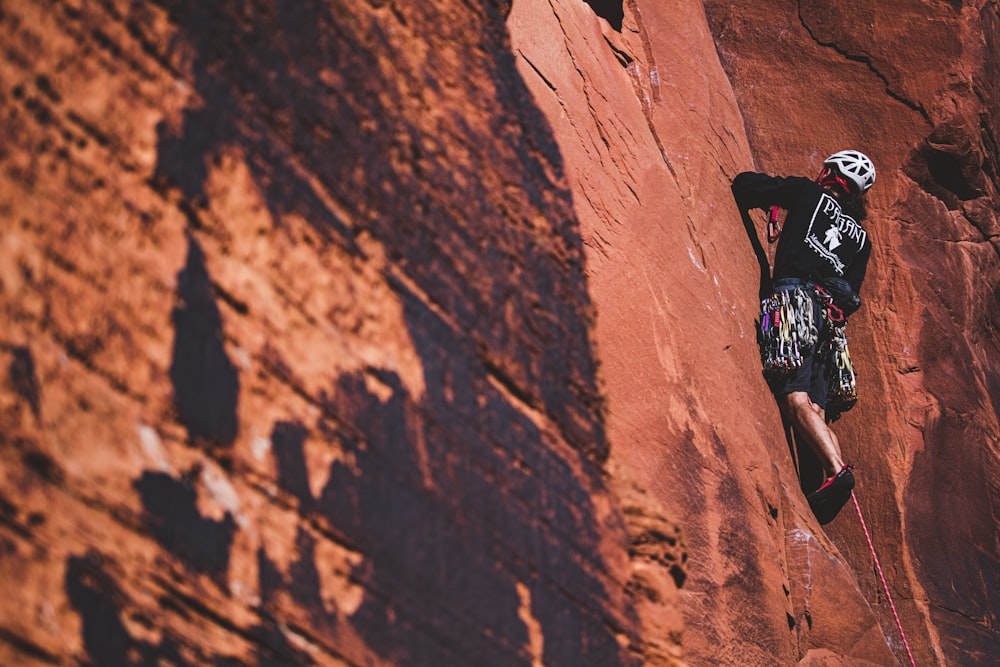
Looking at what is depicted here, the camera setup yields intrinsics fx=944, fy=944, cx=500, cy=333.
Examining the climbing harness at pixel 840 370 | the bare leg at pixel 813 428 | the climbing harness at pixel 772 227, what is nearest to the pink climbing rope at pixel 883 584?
the bare leg at pixel 813 428

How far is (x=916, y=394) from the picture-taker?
6227 mm

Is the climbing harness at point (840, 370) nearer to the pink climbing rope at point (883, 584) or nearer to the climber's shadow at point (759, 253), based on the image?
the climber's shadow at point (759, 253)

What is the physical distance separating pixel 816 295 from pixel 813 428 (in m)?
0.88

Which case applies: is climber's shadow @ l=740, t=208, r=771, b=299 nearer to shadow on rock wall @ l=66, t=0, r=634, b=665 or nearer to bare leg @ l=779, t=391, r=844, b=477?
bare leg @ l=779, t=391, r=844, b=477

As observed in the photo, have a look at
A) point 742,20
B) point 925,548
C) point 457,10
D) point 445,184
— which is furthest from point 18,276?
point 742,20

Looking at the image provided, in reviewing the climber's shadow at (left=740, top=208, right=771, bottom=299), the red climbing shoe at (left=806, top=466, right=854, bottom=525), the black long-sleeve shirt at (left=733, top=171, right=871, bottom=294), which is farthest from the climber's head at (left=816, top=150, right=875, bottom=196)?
the red climbing shoe at (left=806, top=466, right=854, bottom=525)

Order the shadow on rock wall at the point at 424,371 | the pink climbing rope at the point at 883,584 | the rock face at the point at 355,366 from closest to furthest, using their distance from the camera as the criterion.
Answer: the rock face at the point at 355,366 < the shadow on rock wall at the point at 424,371 < the pink climbing rope at the point at 883,584

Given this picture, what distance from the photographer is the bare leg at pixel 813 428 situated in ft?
18.3

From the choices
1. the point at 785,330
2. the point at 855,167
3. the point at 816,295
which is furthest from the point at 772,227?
the point at 785,330

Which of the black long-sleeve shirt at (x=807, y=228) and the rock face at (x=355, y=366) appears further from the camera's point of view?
the black long-sleeve shirt at (x=807, y=228)

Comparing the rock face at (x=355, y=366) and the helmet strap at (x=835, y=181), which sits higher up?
the rock face at (x=355, y=366)

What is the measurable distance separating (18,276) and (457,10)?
182 cm

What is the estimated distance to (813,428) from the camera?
5.58m

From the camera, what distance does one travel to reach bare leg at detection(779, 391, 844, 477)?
18.3 feet
